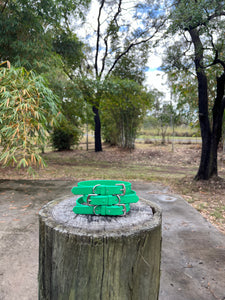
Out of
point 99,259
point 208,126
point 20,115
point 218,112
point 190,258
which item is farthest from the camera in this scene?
point 208,126

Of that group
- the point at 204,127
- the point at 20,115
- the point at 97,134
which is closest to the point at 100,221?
the point at 20,115

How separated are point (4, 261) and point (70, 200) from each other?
1191 millimetres

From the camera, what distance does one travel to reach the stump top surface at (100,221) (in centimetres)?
96

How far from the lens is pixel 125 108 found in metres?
11.3

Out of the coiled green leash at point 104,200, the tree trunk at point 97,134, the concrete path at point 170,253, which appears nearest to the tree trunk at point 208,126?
the concrete path at point 170,253

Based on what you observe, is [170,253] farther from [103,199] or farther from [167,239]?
[103,199]

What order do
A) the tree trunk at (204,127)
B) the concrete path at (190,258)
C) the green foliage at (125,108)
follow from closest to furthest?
the concrete path at (190,258)
the tree trunk at (204,127)
the green foliage at (125,108)

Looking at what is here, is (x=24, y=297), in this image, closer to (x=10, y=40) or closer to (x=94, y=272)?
(x=94, y=272)

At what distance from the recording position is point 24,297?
62.2 inches

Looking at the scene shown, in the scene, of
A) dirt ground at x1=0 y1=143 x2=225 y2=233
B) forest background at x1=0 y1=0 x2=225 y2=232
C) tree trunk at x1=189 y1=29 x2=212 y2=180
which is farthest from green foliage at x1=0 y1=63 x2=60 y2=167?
tree trunk at x1=189 y1=29 x2=212 y2=180

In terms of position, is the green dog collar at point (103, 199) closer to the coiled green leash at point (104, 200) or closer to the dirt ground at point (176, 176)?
the coiled green leash at point (104, 200)

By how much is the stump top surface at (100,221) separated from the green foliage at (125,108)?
24.6ft

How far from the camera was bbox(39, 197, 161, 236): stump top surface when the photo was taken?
961 mm

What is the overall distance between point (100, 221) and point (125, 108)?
10.6 m
